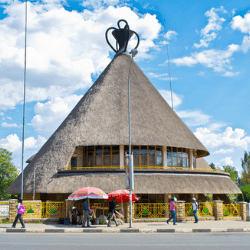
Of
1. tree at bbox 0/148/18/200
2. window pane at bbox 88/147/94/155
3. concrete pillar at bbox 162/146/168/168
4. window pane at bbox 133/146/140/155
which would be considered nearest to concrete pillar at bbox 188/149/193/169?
concrete pillar at bbox 162/146/168/168

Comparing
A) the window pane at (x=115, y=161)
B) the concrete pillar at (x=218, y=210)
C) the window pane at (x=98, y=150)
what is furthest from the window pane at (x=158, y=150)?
the concrete pillar at (x=218, y=210)

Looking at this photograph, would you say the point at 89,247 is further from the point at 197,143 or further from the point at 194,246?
the point at 197,143

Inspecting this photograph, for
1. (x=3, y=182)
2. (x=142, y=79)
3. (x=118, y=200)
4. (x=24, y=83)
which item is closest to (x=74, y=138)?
(x=24, y=83)

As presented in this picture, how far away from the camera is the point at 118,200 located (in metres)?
24.2

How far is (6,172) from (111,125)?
3854cm

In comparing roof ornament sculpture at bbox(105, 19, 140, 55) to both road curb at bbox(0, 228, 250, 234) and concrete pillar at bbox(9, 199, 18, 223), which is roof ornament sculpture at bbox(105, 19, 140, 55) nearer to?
concrete pillar at bbox(9, 199, 18, 223)

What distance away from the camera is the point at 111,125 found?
31781 millimetres

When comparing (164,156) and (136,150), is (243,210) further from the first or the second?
(136,150)

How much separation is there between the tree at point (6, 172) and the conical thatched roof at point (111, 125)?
3086cm

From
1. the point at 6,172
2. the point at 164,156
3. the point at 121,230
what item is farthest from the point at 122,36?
the point at 6,172

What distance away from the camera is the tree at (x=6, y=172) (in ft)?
201

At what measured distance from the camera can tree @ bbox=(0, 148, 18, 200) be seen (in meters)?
61.4

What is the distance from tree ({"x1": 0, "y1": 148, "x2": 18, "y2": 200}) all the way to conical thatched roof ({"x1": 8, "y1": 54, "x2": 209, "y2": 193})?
30.9 m

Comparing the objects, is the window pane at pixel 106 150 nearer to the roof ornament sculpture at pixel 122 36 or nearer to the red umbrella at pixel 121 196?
the red umbrella at pixel 121 196
